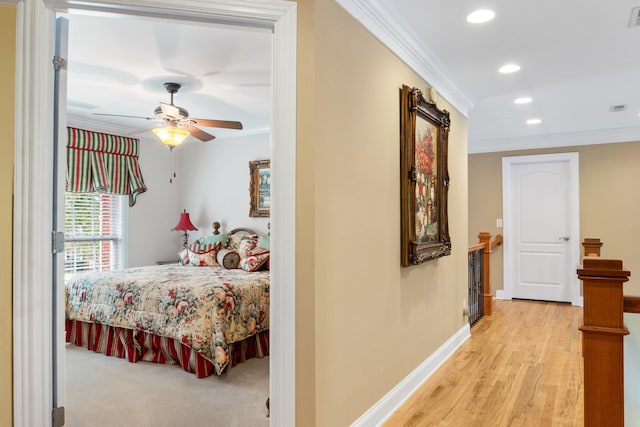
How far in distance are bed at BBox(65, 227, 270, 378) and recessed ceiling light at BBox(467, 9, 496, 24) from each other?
8.35 ft

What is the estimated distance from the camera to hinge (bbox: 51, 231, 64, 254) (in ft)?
5.54

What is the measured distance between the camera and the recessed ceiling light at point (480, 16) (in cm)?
237

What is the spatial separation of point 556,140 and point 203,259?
4.97m

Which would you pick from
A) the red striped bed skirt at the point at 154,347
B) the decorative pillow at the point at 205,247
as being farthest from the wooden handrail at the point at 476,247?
the decorative pillow at the point at 205,247

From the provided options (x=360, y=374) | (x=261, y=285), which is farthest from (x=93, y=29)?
(x=360, y=374)

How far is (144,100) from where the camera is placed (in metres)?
4.31

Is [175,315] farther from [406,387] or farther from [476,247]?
[476,247]

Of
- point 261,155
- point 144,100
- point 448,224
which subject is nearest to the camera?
point 448,224

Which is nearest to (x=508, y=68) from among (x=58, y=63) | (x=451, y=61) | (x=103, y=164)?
(x=451, y=61)

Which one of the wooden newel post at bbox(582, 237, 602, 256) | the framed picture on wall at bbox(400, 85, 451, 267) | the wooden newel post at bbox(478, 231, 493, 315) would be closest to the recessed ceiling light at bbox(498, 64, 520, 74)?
the framed picture on wall at bbox(400, 85, 451, 267)

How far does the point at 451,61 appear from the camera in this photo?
10.3 ft

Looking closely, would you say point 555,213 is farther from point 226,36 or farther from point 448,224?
point 226,36

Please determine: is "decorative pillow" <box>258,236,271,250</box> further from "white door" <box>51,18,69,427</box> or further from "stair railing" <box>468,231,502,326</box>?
"white door" <box>51,18,69,427</box>

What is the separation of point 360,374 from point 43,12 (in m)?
2.17
